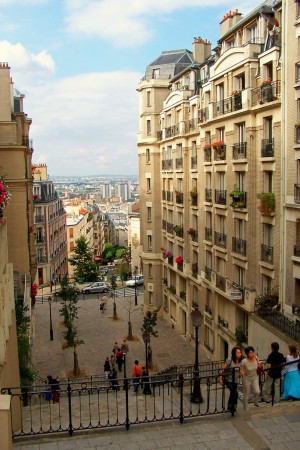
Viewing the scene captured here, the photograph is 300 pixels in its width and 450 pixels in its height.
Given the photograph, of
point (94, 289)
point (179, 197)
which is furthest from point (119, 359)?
point (94, 289)

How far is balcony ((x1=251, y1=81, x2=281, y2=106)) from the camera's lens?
22.6 meters

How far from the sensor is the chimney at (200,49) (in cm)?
3991

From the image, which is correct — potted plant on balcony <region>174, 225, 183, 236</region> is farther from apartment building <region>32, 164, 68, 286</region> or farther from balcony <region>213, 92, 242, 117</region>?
apartment building <region>32, 164, 68, 286</region>

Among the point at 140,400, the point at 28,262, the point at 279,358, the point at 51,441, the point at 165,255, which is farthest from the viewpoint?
the point at 165,255

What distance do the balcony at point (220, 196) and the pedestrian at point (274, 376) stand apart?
16317 millimetres

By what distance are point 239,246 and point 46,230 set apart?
3984 cm

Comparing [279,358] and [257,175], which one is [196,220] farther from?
[279,358]

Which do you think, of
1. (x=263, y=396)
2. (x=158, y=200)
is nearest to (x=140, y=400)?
(x=263, y=396)

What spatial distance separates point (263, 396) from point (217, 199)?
17629 mm

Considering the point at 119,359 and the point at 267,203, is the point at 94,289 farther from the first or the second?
the point at 267,203

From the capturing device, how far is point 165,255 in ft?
135

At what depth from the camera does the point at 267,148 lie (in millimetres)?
23469

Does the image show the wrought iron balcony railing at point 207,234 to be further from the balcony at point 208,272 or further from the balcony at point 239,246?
the balcony at point 239,246

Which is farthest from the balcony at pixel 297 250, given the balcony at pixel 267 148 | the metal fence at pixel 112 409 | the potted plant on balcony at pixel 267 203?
the metal fence at pixel 112 409
